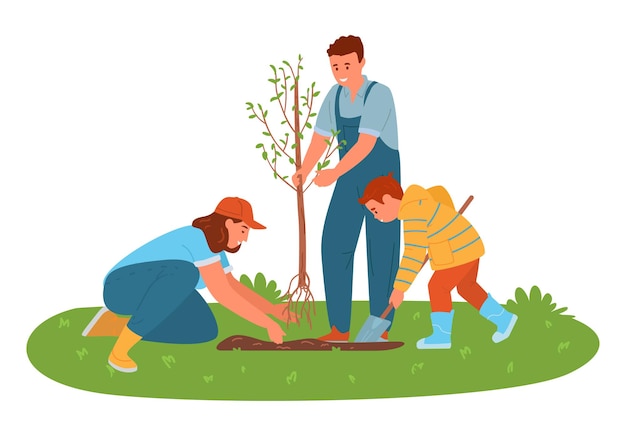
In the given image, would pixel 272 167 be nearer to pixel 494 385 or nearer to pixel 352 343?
pixel 352 343

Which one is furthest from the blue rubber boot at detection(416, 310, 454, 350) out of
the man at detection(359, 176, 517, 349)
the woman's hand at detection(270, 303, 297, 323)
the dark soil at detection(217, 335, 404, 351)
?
the woman's hand at detection(270, 303, 297, 323)

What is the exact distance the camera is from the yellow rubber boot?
374 inches

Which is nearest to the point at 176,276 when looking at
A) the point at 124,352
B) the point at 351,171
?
the point at 124,352

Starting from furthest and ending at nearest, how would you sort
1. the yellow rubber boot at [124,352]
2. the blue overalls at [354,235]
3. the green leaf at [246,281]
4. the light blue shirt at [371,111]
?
1. the green leaf at [246,281]
2. the blue overalls at [354,235]
3. the light blue shirt at [371,111]
4. the yellow rubber boot at [124,352]

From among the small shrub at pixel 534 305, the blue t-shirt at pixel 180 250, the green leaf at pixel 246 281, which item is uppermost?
the blue t-shirt at pixel 180 250

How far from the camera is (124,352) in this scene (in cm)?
952

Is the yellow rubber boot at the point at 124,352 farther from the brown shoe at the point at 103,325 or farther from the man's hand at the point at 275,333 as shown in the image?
the man's hand at the point at 275,333

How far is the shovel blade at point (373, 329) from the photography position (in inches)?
397

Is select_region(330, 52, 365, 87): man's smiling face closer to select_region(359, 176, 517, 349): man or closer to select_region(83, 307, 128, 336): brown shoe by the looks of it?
select_region(359, 176, 517, 349): man

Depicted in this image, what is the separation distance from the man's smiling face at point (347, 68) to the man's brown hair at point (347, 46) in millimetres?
22

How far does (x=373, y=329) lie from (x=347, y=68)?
1.86 m

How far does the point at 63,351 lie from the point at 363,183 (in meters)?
2.42

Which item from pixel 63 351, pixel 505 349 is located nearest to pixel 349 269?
pixel 505 349

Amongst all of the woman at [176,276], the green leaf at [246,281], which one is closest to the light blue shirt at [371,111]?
the woman at [176,276]
